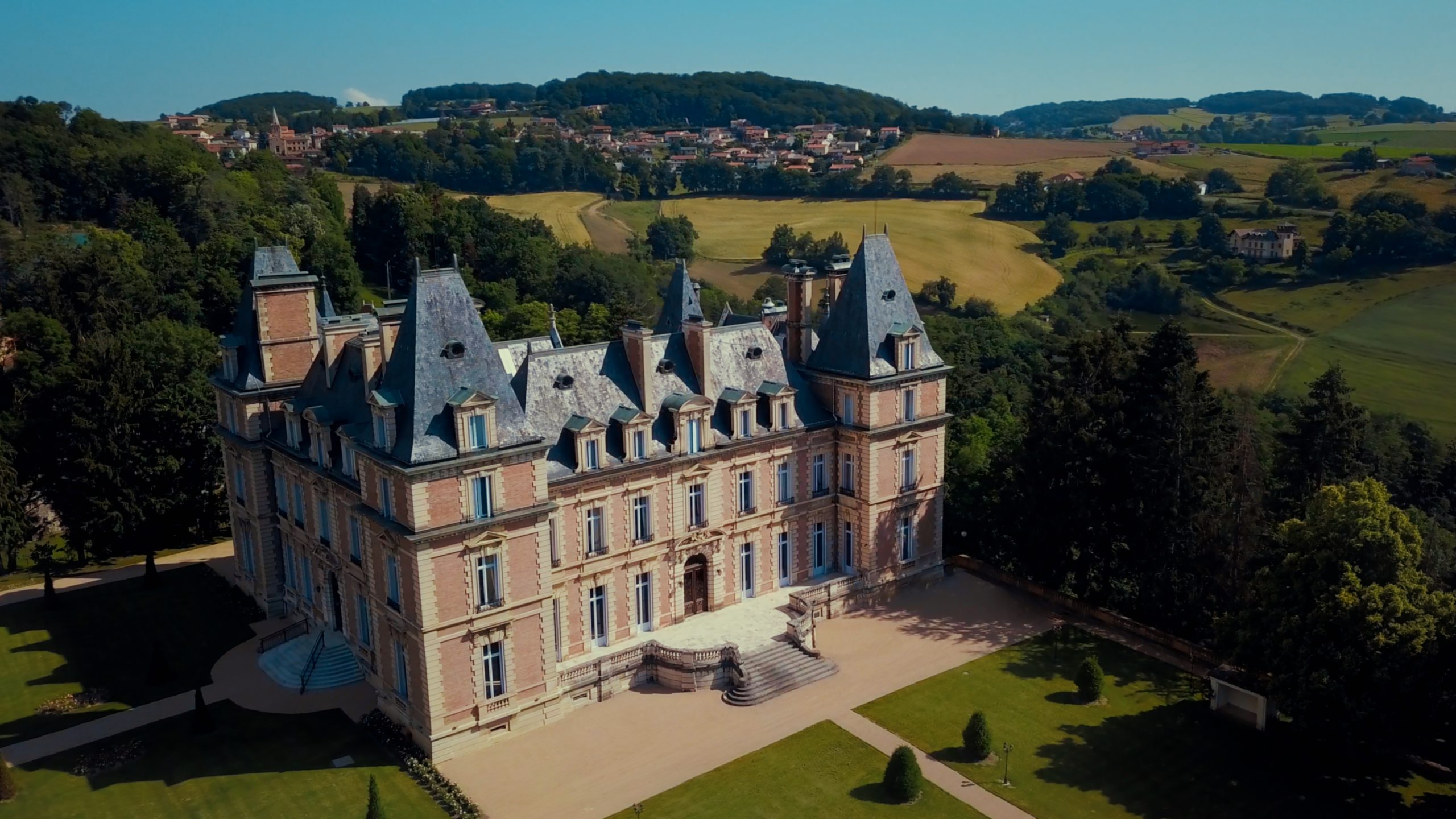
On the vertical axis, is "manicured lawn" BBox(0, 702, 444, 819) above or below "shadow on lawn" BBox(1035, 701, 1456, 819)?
above

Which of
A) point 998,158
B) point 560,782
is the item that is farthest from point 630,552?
point 998,158

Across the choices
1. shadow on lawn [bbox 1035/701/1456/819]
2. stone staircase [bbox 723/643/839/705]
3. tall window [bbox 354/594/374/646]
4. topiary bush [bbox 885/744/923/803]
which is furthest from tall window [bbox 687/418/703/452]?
shadow on lawn [bbox 1035/701/1456/819]

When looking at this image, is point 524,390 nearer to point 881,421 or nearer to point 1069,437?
point 881,421

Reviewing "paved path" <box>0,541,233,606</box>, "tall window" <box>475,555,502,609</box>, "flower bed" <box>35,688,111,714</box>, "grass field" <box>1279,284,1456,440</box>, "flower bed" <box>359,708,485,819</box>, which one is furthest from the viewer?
"grass field" <box>1279,284,1456,440</box>

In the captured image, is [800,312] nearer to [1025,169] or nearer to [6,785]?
[6,785]

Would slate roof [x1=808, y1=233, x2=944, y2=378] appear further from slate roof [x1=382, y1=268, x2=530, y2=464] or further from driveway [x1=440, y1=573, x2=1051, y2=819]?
slate roof [x1=382, y1=268, x2=530, y2=464]

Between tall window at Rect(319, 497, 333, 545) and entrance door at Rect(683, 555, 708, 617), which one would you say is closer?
tall window at Rect(319, 497, 333, 545)

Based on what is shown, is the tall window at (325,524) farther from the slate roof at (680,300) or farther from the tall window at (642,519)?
the slate roof at (680,300)
